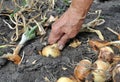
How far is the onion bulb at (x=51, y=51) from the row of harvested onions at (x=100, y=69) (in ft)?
0.63

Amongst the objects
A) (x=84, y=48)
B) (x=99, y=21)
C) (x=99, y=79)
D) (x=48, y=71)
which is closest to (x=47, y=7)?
(x=99, y=21)

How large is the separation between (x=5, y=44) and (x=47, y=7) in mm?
528

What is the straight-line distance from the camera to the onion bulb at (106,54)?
1733 mm

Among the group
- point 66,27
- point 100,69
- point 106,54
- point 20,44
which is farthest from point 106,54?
point 20,44

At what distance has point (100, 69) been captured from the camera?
1.63 metres

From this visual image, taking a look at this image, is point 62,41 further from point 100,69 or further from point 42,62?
point 100,69

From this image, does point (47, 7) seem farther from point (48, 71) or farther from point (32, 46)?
point (48, 71)

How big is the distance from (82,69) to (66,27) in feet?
0.88

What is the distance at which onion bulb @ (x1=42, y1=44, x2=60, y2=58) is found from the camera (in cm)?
186

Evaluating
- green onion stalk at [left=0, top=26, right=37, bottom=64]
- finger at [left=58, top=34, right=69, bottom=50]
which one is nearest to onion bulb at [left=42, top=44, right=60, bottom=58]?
finger at [left=58, top=34, right=69, bottom=50]

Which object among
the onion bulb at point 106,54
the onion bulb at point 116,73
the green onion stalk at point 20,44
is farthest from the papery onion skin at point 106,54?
the green onion stalk at point 20,44

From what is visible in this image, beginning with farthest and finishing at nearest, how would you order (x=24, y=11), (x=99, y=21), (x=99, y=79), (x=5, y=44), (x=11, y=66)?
(x=24, y=11) < (x=99, y=21) < (x=5, y=44) < (x=11, y=66) < (x=99, y=79)

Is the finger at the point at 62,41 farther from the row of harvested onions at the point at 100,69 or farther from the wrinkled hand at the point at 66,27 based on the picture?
the row of harvested onions at the point at 100,69

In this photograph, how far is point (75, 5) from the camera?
1.74m
